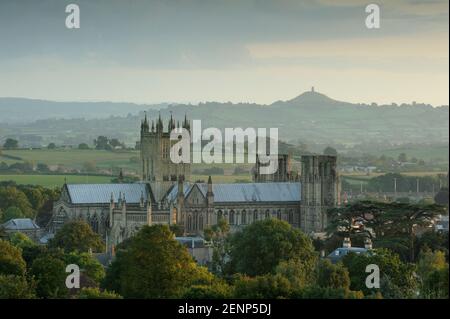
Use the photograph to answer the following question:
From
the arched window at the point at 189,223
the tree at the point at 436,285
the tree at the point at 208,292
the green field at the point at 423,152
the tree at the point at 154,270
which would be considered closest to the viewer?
the tree at the point at 436,285

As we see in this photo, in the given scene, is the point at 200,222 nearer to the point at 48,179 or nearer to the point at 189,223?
the point at 189,223

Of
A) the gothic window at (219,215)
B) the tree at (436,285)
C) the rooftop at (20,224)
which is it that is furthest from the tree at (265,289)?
the rooftop at (20,224)

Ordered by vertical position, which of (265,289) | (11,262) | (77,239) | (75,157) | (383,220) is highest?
(75,157)

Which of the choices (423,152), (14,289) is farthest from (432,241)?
(423,152)

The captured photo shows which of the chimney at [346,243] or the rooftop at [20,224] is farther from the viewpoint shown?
the rooftop at [20,224]

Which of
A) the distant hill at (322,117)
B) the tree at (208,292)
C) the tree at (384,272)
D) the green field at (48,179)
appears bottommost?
the tree at (384,272)

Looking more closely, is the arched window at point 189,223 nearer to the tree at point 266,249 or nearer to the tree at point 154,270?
the tree at point 266,249
